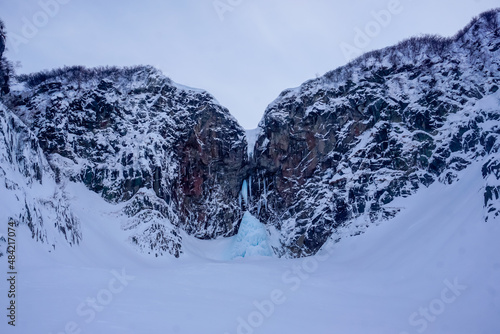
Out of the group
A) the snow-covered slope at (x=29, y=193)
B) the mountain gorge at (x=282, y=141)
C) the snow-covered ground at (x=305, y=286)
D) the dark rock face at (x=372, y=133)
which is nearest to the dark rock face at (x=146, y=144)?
the mountain gorge at (x=282, y=141)

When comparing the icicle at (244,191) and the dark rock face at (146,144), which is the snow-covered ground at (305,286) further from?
the icicle at (244,191)

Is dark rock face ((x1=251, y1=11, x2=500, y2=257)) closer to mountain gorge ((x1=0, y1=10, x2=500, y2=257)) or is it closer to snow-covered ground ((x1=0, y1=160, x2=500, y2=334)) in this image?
mountain gorge ((x1=0, y1=10, x2=500, y2=257))

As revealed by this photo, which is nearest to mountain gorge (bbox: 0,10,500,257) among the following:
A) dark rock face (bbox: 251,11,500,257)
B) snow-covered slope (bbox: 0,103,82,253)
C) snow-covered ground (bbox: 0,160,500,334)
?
dark rock face (bbox: 251,11,500,257)

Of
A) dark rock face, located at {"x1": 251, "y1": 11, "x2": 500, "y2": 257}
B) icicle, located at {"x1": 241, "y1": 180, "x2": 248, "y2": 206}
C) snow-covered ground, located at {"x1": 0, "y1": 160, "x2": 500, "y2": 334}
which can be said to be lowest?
snow-covered ground, located at {"x1": 0, "y1": 160, "x2": 500, "y2": 334}

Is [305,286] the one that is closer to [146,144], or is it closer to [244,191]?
[244,191]

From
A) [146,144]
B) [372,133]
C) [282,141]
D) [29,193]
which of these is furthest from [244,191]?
[29,193]

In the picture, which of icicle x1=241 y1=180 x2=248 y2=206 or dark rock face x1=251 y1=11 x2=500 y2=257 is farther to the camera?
icicle x1=241 y1=180 x2=248 y2=206
